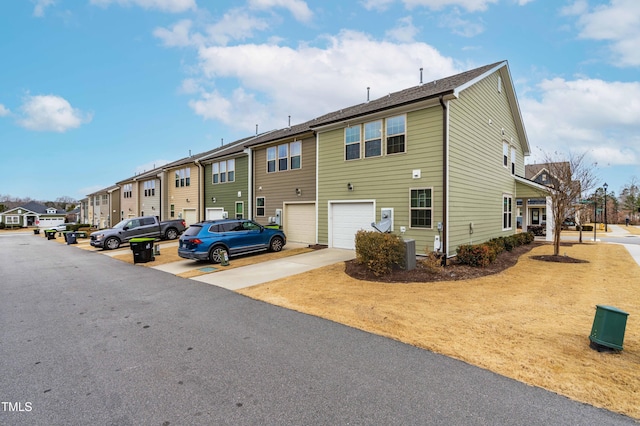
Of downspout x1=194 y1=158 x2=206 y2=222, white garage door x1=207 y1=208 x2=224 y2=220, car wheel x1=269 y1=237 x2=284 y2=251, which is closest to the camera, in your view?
car wheel x1=269 y1=237 x2=284 y2=251

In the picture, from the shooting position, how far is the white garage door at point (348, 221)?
12367 millimetres

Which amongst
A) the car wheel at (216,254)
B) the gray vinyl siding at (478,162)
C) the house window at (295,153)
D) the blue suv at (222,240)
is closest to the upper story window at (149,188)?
the house window at (295,153)

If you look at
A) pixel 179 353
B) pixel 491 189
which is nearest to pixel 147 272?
pixel 179 353

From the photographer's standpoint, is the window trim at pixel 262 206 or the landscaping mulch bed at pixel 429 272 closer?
the landscaping mulch bed at pixel 429 272

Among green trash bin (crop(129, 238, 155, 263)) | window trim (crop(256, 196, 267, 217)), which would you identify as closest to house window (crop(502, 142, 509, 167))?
window trim (crop(256, 196, 267, 217))

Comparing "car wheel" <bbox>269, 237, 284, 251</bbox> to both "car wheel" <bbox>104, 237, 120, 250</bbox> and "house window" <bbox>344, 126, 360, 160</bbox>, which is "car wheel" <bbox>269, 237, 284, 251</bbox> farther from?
"car wheel" <bbox>104, 237, 120, 250</bbox>

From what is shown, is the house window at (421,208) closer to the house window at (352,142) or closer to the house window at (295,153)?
the house window at (352,142)

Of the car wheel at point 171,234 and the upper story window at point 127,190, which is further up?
the upper story window at point 127,190

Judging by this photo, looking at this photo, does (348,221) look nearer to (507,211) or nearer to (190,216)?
(507,211)

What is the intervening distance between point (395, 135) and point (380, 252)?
200 inches

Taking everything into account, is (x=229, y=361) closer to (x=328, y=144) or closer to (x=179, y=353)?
(x=179, y=353)

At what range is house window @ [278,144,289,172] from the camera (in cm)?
1627

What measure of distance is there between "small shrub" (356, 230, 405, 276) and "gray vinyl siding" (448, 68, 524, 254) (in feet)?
8.38

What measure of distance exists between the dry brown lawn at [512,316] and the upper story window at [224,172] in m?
12.7
